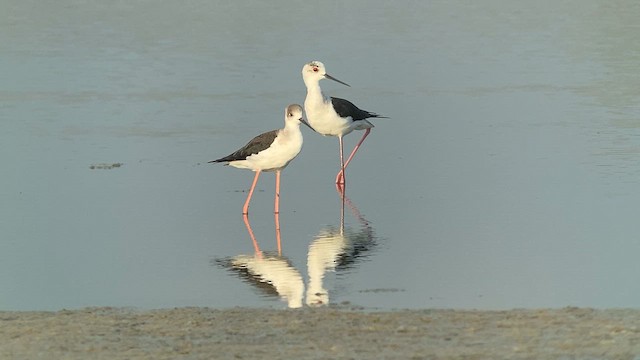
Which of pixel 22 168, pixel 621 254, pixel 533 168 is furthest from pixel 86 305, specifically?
pixel 533 168

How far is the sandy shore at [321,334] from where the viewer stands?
22.6 ft

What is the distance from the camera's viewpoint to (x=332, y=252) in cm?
981

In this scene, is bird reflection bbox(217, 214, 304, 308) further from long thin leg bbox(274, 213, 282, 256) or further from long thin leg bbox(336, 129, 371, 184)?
long thin leg bbox(336, 129, 371, 184)

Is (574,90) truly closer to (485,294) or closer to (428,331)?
(485,294)

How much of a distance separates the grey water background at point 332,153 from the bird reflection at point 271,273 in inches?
4.6

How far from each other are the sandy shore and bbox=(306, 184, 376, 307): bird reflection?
2.44 ft

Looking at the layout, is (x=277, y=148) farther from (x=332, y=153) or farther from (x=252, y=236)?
(x=332, y=153)

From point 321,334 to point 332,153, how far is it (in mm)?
6839

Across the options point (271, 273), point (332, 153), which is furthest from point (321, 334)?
point (332, 153)

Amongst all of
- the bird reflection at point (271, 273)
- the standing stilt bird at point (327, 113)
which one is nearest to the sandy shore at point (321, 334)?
the bird reflection at point (271, 273)

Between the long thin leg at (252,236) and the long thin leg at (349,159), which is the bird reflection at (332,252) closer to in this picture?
the long thin leg at (252,236)

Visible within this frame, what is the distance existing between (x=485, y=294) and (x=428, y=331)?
1.25m

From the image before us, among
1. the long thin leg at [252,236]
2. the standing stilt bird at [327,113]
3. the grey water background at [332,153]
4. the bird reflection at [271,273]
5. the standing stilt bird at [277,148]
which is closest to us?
the bird reflection at [271,273]

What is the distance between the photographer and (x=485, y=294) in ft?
27.8
